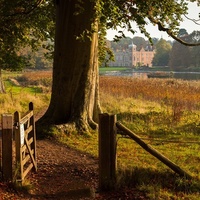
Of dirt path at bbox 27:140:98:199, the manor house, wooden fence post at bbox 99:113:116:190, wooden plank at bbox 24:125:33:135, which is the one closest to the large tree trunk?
dirt path at bbox 27:140:98:199

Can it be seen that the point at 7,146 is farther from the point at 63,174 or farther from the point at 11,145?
the point at 63,174

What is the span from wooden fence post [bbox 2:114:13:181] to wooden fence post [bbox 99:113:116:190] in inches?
63.4

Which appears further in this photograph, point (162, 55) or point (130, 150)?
point (162, 55)

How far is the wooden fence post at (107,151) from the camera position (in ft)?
20.0

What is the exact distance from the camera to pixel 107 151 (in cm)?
623

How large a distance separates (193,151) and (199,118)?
5989 millimetres

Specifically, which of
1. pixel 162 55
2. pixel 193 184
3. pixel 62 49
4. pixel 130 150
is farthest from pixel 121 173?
pixel 162 55

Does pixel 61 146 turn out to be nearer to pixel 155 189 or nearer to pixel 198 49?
pixel 155 189

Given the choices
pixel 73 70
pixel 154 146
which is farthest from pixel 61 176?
pixel 73 70

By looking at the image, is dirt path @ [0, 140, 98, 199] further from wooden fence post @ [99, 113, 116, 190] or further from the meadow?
the meadow

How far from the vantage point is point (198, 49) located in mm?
104812

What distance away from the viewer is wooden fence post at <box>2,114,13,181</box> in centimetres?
597

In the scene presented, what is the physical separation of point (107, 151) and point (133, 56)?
138 meters

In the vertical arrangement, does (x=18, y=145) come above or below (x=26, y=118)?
below
